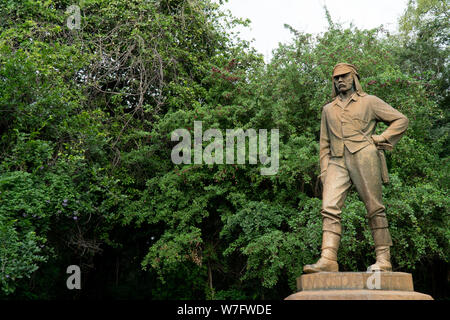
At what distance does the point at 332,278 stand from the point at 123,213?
23.9ft

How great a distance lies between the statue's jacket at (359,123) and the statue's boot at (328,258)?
97 centimetres

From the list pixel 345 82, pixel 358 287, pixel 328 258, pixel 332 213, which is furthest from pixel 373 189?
pixel 345 82

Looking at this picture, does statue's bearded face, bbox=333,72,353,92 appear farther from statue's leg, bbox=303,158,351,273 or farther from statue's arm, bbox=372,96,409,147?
statue's leg, bbox=303,158,351,273

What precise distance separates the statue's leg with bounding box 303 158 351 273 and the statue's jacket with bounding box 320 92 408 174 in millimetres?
200

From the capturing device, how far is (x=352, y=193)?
10414 mm

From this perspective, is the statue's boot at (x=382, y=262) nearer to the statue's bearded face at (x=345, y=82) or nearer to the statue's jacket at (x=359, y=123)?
the statue's jacket at (x=359, y=123)

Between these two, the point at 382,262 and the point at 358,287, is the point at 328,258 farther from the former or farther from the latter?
the point at 382,262

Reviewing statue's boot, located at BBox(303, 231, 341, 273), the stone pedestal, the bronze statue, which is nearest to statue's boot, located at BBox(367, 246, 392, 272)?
the bronze statue

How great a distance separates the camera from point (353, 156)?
587 cm

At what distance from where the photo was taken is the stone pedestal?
4926 mm

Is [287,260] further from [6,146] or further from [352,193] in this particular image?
[6,146]

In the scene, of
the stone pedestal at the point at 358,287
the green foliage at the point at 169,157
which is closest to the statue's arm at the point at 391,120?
the stone pedestal at the point at 358,287

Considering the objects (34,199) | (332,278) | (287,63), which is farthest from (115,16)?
(332,278)

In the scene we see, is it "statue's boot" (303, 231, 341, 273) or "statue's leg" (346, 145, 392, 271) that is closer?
"statue's boot" (303, 231, 341, 273)
